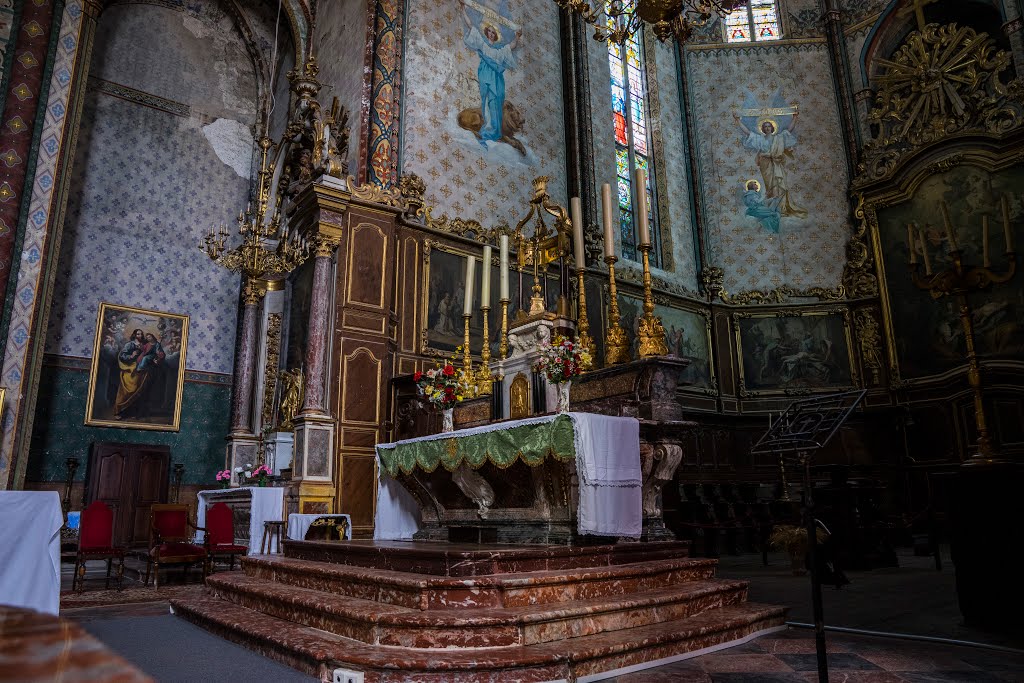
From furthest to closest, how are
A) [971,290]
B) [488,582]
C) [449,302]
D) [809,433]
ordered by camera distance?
[449,302] → [971,290] → [488,582] → [809,433]

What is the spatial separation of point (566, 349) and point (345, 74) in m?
8.66

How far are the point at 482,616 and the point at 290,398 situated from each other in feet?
26.1

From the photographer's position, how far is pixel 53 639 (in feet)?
1.99

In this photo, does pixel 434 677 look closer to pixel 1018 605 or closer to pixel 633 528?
pixel 633 528

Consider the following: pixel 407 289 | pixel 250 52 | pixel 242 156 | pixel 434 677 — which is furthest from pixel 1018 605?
pixel 250 52

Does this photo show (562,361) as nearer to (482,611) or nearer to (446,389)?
(446,389)

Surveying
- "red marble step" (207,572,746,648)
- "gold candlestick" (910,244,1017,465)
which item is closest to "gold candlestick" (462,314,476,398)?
"red marble step" (207,572,746,648)

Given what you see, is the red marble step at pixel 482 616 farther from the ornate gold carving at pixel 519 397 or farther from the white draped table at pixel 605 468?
the ornate gold carving at pixel 519 397

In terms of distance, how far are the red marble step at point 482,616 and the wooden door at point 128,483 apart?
7907 mm

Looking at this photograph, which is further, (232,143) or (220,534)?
(232,143)

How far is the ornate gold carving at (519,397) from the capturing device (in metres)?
6.60

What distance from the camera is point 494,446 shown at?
18.9 ft

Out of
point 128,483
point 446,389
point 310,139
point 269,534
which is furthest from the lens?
point 310,139

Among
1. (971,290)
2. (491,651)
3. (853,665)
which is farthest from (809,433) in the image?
(971,290)
